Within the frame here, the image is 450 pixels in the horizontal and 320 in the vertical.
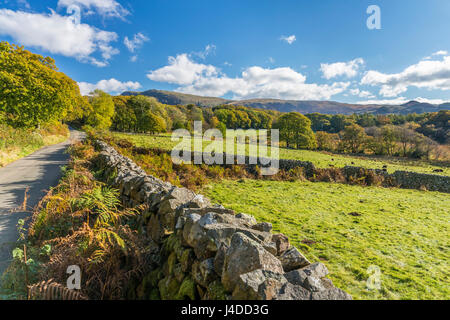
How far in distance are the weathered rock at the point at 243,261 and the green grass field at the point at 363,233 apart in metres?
2.39

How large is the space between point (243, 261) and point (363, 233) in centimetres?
616

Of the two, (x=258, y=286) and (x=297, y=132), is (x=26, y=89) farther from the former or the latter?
(x=297, y=132)

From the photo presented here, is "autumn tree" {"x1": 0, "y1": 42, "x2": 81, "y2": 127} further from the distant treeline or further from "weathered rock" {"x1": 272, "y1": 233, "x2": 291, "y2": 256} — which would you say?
"weathered rock" {"x1": 272, "y1": 233, "x2": 291, "y2": 256}

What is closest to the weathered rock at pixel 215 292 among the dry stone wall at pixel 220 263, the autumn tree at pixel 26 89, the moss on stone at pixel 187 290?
the dry stone wall at pixel 220 263

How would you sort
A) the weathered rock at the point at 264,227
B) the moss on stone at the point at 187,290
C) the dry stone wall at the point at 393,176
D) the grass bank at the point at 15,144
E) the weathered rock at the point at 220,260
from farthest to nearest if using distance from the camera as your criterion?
the dry stone wall at the point at 393,176
the grass bank at the point at 15,144
the weathered rock at the point at 264,227
the moss on stone at the point at 187,290
the weathered rock at the point at 220,260

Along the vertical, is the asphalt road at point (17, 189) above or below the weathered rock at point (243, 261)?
below

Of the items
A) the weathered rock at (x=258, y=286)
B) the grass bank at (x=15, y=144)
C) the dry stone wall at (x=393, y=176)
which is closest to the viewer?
the weathered rock at (x=258, y=286)

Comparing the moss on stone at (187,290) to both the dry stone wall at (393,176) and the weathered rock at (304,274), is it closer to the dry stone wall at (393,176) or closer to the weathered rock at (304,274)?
the weathered rock at (304,274)

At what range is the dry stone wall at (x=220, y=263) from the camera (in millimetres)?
1871

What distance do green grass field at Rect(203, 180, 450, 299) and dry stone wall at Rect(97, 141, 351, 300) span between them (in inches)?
80.9

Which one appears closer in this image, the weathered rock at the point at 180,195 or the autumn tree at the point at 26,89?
the weathered rock at the point at 180,195

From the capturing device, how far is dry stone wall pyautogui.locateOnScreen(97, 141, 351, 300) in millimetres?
1871

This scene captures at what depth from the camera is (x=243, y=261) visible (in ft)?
6.70

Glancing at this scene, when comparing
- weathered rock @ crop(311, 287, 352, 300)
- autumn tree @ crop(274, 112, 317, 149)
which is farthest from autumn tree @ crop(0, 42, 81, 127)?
autumn tree @ crop(274, 112, 317, 149)
